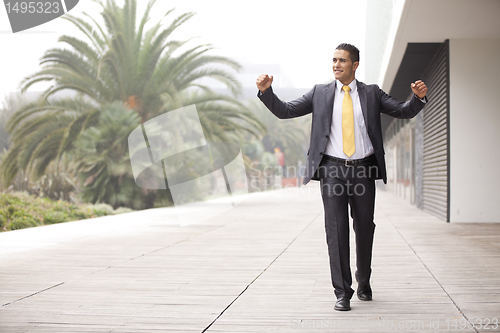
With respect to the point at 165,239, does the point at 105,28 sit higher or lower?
higher

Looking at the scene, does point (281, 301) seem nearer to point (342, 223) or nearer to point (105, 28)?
point (342, 223)

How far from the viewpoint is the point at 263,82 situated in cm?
351

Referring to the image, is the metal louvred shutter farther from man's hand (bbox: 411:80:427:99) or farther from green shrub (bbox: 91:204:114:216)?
green shrub (bbox: 91:204:114:216)

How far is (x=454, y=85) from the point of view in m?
9.63

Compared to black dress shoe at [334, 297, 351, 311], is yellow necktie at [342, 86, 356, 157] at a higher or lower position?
higher

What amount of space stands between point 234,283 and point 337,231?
1.32m

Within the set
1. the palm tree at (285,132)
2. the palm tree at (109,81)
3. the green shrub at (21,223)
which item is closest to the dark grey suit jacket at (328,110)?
the green shrub at (21,223)

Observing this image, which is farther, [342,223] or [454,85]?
[454,85]

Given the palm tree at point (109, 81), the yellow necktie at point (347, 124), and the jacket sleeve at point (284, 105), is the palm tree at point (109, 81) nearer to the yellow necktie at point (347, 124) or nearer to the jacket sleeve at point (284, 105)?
the jacket sleeve at point (284, 105)

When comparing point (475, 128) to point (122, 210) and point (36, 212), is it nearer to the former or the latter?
point (36, 212)

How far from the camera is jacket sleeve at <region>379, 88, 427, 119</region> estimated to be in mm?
3590

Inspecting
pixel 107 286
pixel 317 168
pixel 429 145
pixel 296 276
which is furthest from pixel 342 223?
pixel 429 145

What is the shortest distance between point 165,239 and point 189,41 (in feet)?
30.7

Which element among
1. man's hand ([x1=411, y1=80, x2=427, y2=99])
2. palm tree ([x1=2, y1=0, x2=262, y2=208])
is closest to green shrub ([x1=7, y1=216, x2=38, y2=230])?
palm tree ([x1=2, y1=0, x2=262, y2=208])
